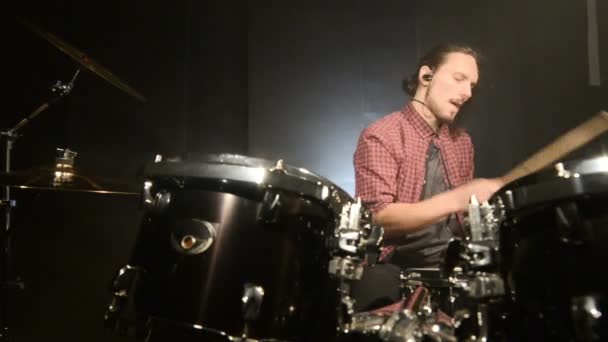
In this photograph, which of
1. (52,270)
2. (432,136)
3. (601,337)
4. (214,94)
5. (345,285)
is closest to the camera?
(601,337)

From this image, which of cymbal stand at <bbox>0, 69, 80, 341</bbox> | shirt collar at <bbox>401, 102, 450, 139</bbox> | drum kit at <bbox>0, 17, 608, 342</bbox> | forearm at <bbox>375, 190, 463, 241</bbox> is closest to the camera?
drum kit at <bbox>0, 17, 608, 342</bbox>

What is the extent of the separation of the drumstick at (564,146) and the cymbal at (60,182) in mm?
1319

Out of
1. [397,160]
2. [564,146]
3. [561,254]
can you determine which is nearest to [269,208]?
[561,254]

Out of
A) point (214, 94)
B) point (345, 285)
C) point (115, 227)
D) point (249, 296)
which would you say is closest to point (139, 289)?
point (249, 296)

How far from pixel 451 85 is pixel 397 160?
1.46 feet

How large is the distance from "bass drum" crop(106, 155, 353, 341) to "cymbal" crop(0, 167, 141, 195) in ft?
1.77

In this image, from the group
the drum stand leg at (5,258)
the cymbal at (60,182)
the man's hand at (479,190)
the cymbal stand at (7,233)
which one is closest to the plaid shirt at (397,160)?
the man's hand at (479,190)

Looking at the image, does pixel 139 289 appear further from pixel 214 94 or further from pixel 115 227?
pixel 214 94

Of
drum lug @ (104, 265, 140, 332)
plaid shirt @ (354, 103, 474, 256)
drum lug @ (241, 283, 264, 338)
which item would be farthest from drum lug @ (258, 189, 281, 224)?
plaid shirt @ (354, 103, 474, 256)

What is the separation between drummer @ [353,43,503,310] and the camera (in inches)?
72.2

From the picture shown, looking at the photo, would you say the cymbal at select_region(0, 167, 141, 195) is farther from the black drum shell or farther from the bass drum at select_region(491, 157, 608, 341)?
the bass drum at select_region(491, 157, 608, 341)

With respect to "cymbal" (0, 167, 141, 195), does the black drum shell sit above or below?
below

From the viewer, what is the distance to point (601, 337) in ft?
3.56

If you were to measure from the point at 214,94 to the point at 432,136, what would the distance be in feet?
3.73
